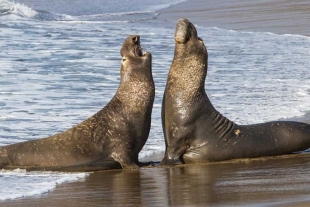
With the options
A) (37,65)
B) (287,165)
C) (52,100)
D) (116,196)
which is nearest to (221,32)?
(37,65)

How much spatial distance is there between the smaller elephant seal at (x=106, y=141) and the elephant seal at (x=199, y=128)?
13.5 inches

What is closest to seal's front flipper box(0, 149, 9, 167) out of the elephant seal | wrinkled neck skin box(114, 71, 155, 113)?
wrinkled neck skin box(114, 71, 155, 113)

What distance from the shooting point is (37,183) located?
6906 mm

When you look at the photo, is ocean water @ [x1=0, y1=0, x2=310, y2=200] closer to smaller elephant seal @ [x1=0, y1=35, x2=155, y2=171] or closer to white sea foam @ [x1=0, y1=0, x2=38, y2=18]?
white sea foam @ [x1=0, y1=0, x2=38, y2=18]

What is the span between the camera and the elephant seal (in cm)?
831

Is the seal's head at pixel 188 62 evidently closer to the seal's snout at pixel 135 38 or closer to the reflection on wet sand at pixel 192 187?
the seal's snout at pixel 135 38

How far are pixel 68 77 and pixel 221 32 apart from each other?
7.41 metres

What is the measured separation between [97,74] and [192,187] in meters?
8.50

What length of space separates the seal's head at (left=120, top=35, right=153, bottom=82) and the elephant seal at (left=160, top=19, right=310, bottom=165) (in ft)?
1.35

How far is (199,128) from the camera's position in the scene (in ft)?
27.6

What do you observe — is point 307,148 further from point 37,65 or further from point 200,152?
point 37,65

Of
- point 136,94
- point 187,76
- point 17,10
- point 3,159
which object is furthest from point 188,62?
point 17,10

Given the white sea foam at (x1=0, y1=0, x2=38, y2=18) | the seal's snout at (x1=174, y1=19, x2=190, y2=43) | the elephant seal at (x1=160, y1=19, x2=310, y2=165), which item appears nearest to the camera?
the elephant seal at (x1=160, y1=19, x2=310, y2=165)

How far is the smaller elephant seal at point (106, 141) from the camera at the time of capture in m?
7.93
